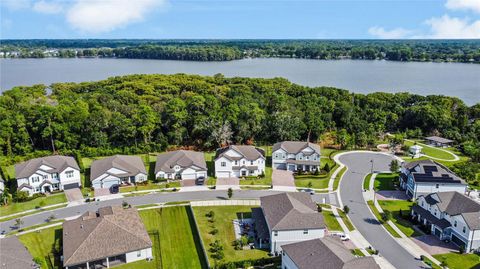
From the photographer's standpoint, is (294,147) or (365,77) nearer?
(294,147)

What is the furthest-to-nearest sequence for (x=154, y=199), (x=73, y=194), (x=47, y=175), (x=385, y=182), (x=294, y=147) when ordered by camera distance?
(x=294, y=147) < (x=385, y=182) < (x=47, y=175) < (x=73, y=194) < (x=154, y=199)

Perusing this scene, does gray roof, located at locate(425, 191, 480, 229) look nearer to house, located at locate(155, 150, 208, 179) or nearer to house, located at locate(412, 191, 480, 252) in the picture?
house, located at locate(412, 191, 480, 252)

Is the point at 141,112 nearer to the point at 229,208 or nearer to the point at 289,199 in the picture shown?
the point at 229,208

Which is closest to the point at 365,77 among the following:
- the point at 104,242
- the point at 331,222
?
the point at 331,222

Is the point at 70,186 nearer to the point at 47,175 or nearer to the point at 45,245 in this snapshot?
the point at 47,175

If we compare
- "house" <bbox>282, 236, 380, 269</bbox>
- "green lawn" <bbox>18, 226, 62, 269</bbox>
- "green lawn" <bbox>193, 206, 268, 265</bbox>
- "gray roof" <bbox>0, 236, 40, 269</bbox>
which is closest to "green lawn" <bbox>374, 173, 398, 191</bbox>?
"green lawn" <bbox>193, 206, 268, 265</bbox>
